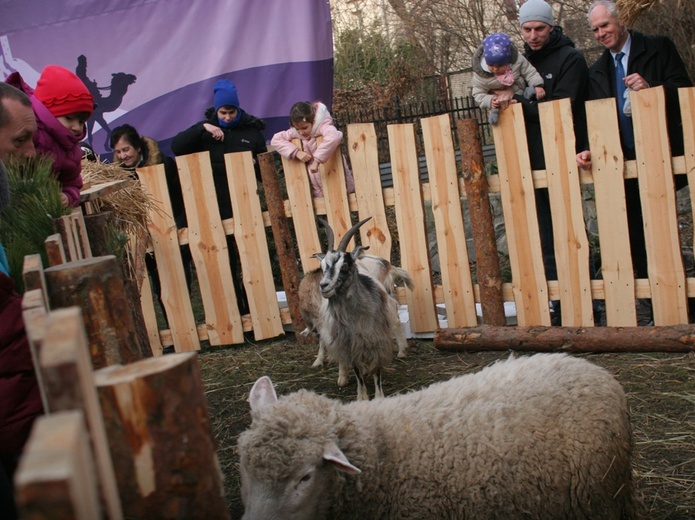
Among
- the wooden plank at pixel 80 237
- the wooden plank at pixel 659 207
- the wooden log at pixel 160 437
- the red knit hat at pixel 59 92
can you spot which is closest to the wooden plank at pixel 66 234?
the wooden plank at pixel 80 237

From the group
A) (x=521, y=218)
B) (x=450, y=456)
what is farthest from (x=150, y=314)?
(x=450, y=456)

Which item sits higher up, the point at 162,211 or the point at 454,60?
the point at 454,60

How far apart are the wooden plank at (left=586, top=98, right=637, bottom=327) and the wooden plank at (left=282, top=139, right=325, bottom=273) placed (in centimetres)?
247

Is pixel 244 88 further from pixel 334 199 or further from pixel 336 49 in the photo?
pixel 336 49

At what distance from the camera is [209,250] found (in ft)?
23.6

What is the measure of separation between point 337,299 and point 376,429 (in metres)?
2.83

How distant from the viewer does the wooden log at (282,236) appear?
691 centimetres

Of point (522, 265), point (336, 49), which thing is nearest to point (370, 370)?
point (522, 265)

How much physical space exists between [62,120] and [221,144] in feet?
9.09

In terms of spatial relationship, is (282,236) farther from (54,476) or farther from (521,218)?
(54,476)

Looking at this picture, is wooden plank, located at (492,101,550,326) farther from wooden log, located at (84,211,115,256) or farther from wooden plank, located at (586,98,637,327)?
wooden log, located at (84,211,115,256)

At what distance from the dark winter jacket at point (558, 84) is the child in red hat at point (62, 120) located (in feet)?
11.1

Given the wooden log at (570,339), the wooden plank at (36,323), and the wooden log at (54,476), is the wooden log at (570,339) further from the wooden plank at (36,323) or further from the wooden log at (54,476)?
the wooden log at (54,476)

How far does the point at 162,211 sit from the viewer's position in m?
7.11
